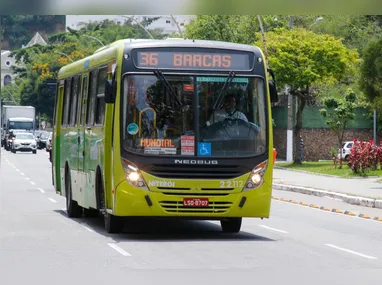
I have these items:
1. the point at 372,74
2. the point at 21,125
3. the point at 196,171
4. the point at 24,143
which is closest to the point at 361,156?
the point at 372,74

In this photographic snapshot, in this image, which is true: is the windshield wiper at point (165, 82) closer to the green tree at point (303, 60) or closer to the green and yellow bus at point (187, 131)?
the green and yellow bus at point (187, 131)

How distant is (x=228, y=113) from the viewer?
17844mm

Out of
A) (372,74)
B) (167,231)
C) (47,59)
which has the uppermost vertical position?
(47,59)

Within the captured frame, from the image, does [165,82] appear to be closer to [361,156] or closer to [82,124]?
[82,124]

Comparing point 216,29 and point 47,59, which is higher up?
point 47,59

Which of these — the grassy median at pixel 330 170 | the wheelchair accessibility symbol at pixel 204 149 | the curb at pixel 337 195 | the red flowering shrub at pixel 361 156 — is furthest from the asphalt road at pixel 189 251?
the grassy median at pixel 330 170

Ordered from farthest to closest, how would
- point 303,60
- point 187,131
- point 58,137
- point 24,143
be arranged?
point 24,143 < point 303,60 < point 58,137 < point 187,131

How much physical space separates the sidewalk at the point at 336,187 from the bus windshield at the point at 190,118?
32.7ft

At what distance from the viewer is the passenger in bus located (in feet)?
58.4

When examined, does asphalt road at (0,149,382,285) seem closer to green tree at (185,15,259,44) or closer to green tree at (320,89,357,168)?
green tree at (320,89,357,168)

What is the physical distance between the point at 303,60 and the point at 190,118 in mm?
34182

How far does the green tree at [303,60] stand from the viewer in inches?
2007

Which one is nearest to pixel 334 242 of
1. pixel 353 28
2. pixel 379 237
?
pixel 379 237

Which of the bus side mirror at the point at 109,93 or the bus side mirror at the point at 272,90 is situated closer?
the bus side mirror at the point at 109,93
